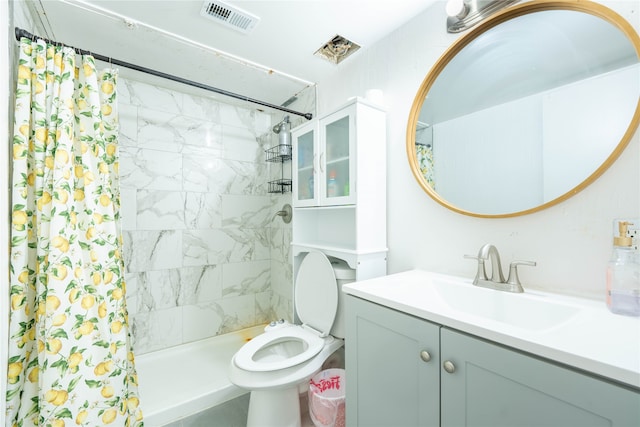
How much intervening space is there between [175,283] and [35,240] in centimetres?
106

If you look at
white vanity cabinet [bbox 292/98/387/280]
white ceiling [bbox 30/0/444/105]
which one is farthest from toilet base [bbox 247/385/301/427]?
white ceiling [bbox 30/0/444/105]

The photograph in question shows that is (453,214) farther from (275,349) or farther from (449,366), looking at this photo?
(275,349)

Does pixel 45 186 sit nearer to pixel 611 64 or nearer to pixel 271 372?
pixel 271 372

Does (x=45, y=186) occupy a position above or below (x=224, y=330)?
above

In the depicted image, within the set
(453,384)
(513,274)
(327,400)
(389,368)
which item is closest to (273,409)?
(327,400)

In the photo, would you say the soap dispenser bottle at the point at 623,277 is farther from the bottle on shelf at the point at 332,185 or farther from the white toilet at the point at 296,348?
the bottle on shelf at the point at 332,185

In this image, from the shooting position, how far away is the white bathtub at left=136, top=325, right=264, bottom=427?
1470 mm

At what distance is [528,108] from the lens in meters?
0.95

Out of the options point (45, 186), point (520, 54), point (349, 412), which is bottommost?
point (349, 412)

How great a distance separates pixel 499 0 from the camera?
1.02 m

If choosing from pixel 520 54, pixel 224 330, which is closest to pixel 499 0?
pixel 520 54

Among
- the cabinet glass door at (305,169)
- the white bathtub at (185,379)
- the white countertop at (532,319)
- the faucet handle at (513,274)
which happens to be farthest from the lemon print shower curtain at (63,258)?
the faucet handle at (513,274)

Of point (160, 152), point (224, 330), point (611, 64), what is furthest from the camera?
point (224, 330)

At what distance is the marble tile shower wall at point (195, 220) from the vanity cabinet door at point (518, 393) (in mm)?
1622
